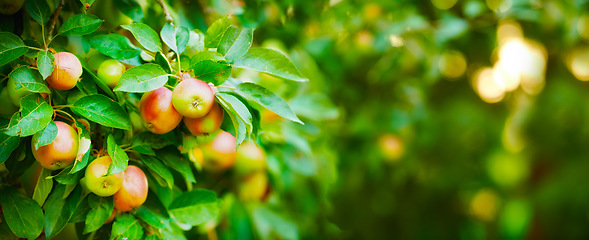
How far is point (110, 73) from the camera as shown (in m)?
0.46

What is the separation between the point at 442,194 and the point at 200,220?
133 cm

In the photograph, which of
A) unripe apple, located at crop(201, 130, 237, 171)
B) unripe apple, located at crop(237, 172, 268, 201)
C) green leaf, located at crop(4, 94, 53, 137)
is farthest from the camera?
unripe apple, located at crop(237, 172, 268, 201)

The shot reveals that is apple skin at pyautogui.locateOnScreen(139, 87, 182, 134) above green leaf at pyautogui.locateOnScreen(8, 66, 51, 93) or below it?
below

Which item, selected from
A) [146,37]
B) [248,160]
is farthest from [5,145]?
[248,160]

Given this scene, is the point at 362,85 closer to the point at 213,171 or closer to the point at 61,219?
the point at 213,171

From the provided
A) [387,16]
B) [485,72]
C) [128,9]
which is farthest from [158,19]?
[485,72]

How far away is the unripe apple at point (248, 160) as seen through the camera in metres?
0.78

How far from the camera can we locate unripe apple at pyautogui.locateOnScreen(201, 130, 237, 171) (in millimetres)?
694

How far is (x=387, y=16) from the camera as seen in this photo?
1.11m

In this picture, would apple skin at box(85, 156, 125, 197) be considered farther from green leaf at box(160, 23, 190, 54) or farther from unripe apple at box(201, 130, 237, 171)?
unripe apple at box(201, 130, 237, 171)

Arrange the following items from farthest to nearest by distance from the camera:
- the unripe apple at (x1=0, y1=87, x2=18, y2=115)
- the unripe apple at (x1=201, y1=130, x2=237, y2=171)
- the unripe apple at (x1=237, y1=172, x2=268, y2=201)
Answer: the unripe apple at (x1=237, y1=172, x2=268, y2=201), the unripe apple at (x1=201, y1=130, x2=237, y2=171), the unripe apple at (x1=0, y1=87, x2=18, y2=115)

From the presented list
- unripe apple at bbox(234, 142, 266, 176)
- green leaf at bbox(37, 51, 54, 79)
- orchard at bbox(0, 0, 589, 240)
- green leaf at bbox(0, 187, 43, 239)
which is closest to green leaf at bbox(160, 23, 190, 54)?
orchard at bbox(0, 0, 589, 240)

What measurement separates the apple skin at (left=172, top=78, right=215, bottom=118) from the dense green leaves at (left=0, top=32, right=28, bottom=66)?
0.51 ft

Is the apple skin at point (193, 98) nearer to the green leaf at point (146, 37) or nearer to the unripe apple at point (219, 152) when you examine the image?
the green leaf at point (146, 37)
